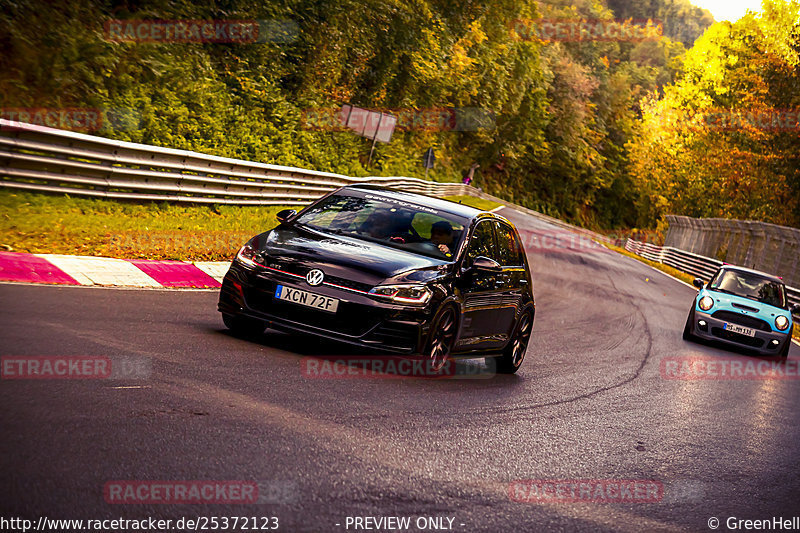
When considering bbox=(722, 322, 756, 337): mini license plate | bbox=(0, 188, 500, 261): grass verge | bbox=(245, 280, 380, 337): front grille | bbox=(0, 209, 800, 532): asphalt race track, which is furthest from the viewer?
bbox=(722, 322, 756, 337): mini license plate

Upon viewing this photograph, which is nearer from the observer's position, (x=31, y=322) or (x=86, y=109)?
(x=31, y=322)

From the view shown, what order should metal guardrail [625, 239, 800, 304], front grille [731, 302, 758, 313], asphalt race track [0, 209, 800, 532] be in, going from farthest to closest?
metal guardrail [625, 239, 800, 304] < front grille [731, 302, 758, 313] < asphalt race track [0, 209, 800, 532]

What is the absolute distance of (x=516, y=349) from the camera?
10203 mm

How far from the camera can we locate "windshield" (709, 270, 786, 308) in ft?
58.9

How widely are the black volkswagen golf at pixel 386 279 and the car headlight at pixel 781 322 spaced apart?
8919 millimetres

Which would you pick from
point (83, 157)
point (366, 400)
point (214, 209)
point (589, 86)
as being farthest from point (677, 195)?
point (366, 400)

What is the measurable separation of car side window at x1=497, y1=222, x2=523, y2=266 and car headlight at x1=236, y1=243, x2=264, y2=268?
2829 millimetres

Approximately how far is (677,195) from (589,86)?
19.2 m

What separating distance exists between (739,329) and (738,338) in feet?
0.56

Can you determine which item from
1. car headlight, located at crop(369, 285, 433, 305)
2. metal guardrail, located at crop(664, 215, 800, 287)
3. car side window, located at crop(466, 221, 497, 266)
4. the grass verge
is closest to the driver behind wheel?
car side window, located at crop(466, 221, 497, 266)

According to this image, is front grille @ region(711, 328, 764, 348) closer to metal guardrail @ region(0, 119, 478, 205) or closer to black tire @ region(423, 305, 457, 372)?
Answer: metal guardrail @ region(0, 119, 478, 205)

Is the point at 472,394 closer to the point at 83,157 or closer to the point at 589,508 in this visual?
the point at 589,508

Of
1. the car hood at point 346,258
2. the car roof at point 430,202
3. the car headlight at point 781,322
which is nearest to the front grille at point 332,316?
the car hood at point 346,258

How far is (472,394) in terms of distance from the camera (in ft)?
27.3
